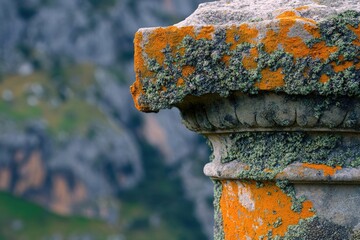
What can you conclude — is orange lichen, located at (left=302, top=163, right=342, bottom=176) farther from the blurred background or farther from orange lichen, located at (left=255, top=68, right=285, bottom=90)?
the blurred background

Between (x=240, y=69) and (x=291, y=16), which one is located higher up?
(x=291, y=16)

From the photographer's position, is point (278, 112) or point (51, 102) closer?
point (278, 112)

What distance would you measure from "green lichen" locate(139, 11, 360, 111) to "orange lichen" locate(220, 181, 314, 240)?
Result: 1.12 feet

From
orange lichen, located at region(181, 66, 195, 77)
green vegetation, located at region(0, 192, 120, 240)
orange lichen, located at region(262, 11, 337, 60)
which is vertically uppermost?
orange lichen, located at region(262, 11, 337, 60)

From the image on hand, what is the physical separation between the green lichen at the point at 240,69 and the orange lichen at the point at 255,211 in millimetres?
341

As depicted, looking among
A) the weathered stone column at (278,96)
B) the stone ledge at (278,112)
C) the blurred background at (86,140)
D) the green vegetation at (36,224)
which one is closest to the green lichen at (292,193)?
the weathered stone column at (278,96)

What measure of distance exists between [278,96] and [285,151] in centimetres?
18

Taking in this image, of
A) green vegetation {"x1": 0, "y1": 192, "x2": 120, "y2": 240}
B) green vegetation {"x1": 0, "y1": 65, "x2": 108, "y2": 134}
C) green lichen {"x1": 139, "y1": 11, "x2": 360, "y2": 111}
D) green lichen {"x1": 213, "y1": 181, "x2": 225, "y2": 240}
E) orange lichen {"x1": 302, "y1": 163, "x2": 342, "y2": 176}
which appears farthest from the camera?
green vegetation {"x1": 0, "y1": 65, "x2": 108, "y2": 134}

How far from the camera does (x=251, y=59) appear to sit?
8.38ft

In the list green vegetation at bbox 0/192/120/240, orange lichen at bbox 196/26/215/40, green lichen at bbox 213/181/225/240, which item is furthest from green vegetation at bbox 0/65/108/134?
orange lichen at bbox 196/26/215/40

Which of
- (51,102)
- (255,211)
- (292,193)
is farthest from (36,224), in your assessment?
(292,193)

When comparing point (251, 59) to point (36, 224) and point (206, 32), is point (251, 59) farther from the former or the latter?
point (36, 224)

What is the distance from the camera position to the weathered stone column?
8.19 feet

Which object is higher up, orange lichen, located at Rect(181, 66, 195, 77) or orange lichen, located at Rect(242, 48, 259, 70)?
orange lichen, located at Rect(242, 48, 259, 70)
